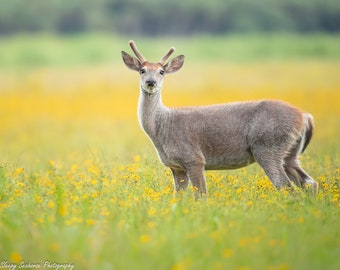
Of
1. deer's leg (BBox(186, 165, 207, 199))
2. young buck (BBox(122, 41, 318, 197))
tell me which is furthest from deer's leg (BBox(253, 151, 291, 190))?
deer's leg (BBox(186, 165, 207, 199))

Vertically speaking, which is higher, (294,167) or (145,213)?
(294,167)

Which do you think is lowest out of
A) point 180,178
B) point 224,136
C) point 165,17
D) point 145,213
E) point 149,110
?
point 145,213

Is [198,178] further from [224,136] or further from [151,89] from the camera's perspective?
[151,89]

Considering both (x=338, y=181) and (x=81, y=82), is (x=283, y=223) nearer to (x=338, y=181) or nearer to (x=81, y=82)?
(x=338, y=181)

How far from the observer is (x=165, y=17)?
60.8 m

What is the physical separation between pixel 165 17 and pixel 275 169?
2094 inches

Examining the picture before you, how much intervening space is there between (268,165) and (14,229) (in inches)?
127

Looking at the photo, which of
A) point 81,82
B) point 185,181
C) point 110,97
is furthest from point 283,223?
point 81,82

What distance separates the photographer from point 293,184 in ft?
28.3

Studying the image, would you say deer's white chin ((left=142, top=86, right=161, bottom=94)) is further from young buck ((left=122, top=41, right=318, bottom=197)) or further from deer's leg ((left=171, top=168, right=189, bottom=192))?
deer's leg ((left=171, top=168, right=189, bottom=192))

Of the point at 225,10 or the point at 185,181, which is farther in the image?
the point at 225,10

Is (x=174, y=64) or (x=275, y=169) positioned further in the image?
(x=174, y=64)

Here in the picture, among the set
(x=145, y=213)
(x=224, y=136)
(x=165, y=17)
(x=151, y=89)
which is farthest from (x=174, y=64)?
(x=165, y=17)

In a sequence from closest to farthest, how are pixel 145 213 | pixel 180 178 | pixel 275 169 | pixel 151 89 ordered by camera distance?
1. pixel 145 213
2. pixel 275 169
3. pixel 180 178
4. pixel 151 89
